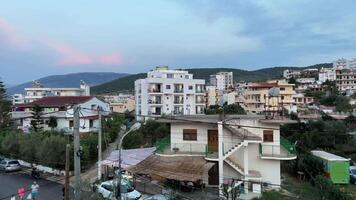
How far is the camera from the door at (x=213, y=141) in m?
24.0

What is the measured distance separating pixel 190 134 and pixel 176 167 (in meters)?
3.59

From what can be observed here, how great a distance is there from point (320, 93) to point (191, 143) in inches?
2840

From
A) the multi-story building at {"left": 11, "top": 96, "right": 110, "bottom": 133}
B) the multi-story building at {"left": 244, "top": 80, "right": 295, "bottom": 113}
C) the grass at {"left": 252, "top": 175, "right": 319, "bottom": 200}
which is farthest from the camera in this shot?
the multi-story building at {"left": 244, "top": 80, "right": 295, "bottom": 113}

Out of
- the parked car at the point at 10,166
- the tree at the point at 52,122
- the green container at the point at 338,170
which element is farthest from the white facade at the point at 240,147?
the tree at the point at 52,122

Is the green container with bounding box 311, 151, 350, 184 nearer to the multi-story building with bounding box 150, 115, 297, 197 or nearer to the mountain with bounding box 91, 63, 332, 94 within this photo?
the multi-story building with bounding box 150, 115, 297, 197

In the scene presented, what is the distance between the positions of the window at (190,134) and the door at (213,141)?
1.03 metres

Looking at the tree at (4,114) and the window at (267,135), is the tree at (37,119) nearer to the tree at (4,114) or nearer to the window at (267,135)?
the tree at (4,114)

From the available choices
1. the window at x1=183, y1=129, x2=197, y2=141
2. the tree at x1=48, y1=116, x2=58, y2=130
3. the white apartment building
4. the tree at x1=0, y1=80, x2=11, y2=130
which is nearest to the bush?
the window at x1=183, y1=129, x2=197, y2=141

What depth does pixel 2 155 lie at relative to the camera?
34.5m

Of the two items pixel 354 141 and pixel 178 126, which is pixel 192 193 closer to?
pixel 178 126

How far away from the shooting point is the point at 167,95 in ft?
194

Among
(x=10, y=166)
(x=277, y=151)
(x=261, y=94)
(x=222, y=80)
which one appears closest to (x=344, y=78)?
(x=222, y=80)

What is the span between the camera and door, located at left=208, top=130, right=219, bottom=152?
78.8 feet

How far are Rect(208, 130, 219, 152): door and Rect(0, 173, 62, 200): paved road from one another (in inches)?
390
